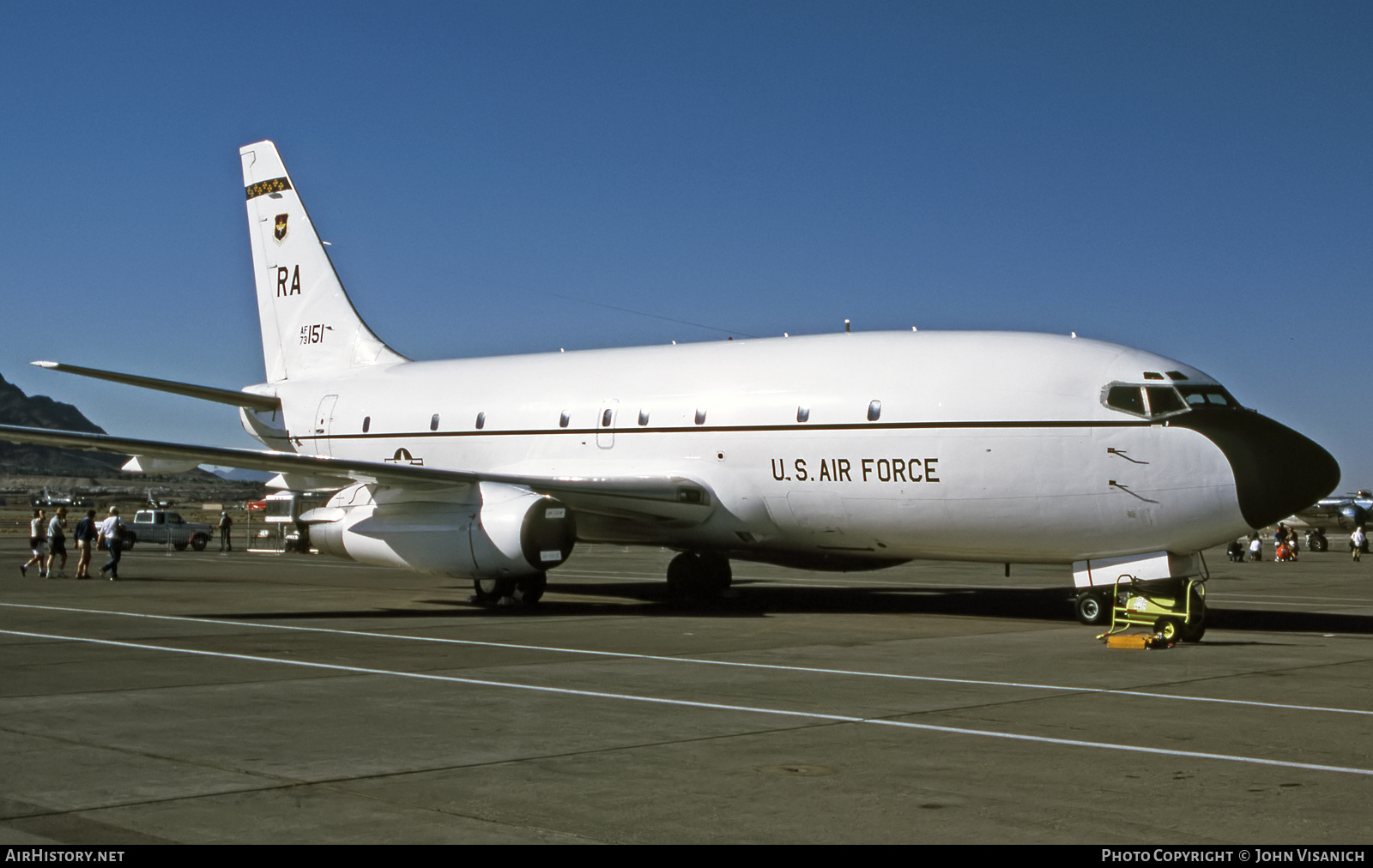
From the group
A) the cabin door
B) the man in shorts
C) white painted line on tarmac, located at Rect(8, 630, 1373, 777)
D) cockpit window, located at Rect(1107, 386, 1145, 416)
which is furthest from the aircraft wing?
the man in shorts

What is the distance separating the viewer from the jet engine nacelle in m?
19.4

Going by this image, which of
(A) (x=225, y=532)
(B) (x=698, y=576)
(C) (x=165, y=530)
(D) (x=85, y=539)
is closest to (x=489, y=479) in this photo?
(B) (x=698, y=576)

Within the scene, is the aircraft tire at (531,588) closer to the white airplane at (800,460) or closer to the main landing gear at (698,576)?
the white airplane at (800,460)

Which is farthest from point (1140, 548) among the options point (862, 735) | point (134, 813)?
point (134, 813)

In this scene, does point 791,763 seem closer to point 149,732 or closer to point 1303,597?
point 149,732

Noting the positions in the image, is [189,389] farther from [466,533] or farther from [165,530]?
[165,530]

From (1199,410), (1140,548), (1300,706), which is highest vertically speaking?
(1199,410)

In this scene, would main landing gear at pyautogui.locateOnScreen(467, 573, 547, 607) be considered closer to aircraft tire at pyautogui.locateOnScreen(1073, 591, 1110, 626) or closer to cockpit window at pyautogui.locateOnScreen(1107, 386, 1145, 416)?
aircraft tire at pyautogui.locateOnScreen(1073, 591, 1110, 626)

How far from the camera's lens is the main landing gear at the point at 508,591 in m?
21.0

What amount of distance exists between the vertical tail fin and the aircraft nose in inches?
678

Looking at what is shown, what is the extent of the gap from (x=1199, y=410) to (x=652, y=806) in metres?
12.0

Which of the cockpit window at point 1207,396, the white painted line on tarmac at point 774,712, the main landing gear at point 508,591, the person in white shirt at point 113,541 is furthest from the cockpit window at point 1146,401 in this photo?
the person in white shirt at point 113,541

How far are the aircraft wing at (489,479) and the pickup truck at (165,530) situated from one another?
30.8 metres

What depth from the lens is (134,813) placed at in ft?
21.6
